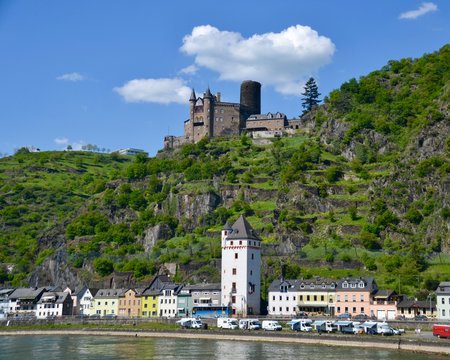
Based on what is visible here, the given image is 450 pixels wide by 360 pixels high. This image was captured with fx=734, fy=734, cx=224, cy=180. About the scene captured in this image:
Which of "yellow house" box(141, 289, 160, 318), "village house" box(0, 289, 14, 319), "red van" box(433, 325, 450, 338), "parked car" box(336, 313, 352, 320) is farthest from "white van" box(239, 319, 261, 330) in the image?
"village house" box(0, 289, 14, 319)

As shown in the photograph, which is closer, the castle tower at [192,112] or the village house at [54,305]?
the village house at [54,305]

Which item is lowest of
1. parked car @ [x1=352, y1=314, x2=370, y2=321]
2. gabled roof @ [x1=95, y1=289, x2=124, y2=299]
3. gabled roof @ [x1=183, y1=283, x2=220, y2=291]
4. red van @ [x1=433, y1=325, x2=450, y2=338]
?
red van @ [x1=433, y1=325, x2=450, y2=338]

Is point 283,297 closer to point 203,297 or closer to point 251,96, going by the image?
point 203,297

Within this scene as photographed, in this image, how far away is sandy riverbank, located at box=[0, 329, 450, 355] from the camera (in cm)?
6002

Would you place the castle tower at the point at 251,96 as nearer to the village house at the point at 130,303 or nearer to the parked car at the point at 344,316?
the village house at the point at 130,303

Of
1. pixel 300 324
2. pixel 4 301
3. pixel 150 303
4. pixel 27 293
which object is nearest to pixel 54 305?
pixel 27 293

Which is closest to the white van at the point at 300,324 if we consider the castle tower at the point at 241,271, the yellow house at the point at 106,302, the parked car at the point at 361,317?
the parked car at the point at 361,317

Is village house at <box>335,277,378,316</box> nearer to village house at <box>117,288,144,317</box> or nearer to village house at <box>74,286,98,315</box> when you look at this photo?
village house at <box>117,288,144,317</box>

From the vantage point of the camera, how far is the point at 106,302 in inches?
4040

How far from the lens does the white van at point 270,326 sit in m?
76.4

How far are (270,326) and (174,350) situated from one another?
14.8 meters

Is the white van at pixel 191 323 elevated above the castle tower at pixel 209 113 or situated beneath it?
situated beneath

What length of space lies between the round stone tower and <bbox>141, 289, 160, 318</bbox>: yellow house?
65.3m

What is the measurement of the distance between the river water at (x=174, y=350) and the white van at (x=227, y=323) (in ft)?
17.4
